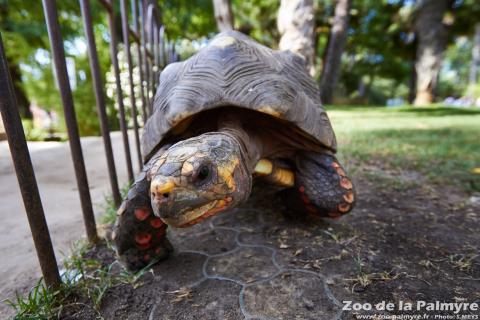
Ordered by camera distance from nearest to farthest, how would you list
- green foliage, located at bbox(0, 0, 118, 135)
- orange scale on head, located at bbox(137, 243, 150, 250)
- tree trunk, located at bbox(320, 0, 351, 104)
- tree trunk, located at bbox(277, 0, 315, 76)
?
orange scale on head, located at bbox(137, 243, 150, 250) < tree trunk, located at bbox(277, 0, 315, 76) < green foliage, located at bbox(0, 0, 118, 135) < tree trunk, located at bbox(320, 0, 351, 104)

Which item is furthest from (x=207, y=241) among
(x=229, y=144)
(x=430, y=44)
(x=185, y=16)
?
(x=430, y=44)

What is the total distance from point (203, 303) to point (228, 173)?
0.57 meters

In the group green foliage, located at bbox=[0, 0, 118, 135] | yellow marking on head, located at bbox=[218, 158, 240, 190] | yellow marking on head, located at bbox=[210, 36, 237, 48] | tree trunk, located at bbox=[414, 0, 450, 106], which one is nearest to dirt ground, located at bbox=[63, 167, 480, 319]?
yellow marking on head, located at bbox=[218, 158, 240, 190]

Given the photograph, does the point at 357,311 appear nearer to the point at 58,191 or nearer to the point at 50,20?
the point at 50,20

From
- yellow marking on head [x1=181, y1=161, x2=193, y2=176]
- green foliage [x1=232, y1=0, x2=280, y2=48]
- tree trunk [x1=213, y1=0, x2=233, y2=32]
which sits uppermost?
green foliage [x1=232, y1=0, x2=280, y2=48]

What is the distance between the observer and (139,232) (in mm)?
1406

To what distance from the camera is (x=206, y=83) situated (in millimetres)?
1529

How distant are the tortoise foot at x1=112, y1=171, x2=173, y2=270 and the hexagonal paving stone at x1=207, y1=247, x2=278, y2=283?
11.3 inches

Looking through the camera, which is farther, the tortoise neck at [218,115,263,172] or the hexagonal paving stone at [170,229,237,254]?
the hexagonal paving stone at [170,229,237,254]

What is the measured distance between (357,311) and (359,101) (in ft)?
78.5

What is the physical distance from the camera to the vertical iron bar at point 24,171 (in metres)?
1.06

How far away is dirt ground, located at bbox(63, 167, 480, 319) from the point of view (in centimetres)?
120

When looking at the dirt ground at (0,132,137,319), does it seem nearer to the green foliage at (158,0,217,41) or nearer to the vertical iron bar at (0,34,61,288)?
the vertical iron bar at (0,34,61,288)

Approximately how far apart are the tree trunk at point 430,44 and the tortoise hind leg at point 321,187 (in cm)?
1468
